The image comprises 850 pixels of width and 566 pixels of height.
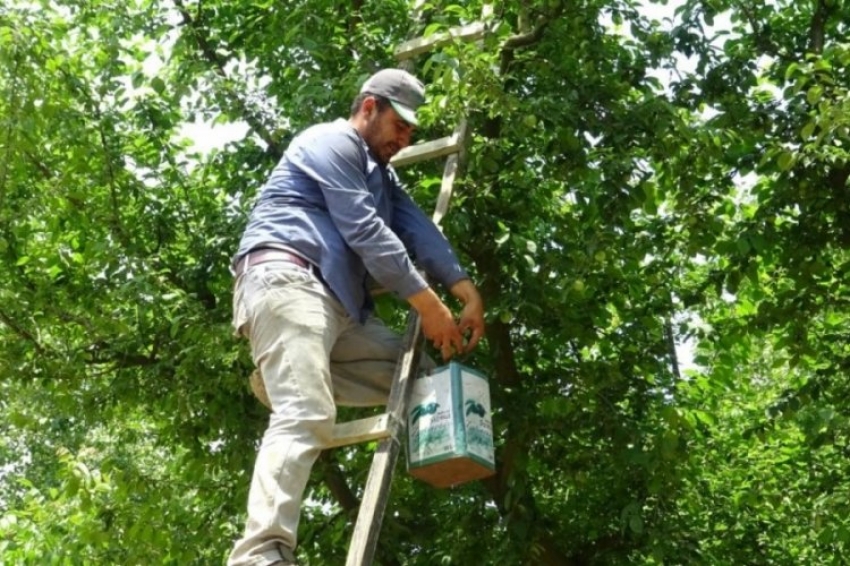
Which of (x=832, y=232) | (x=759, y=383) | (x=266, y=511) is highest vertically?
(x=759, y=383)

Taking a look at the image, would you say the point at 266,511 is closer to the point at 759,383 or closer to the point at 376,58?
the point at 376,58

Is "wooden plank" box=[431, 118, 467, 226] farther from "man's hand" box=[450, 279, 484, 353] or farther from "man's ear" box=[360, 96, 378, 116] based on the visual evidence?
"man's ear" box=[360, 96, 378, 116]

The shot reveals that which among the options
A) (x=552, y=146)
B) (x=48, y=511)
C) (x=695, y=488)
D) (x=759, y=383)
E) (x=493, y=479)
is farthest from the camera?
(x=759, y=383)

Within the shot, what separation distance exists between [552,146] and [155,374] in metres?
3.04

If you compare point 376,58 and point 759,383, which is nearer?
point 376,58

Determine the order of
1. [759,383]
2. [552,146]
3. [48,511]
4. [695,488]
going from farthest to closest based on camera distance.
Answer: [759,383], [48,511], [695,488], [552,146]

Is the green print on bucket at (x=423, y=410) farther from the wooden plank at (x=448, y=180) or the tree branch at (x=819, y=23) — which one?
the tree branch at (x=819, y=23)

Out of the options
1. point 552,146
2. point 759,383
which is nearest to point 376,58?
point 552,146

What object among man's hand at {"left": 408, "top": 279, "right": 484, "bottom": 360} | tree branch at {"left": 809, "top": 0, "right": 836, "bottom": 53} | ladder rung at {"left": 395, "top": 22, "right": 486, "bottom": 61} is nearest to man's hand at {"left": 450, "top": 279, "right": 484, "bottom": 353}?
man's hand at {"left": 408, "top": 279, "right": 484, "bottom": 360}

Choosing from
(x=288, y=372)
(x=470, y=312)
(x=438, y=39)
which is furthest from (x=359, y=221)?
(x=438, y=39)

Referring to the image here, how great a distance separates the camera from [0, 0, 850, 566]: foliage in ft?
24.7

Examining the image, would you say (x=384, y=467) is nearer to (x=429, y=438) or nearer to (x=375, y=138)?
(x=429, y=438)

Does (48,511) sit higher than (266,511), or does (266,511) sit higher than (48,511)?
(48,511)

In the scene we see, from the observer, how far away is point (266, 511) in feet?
12.8
